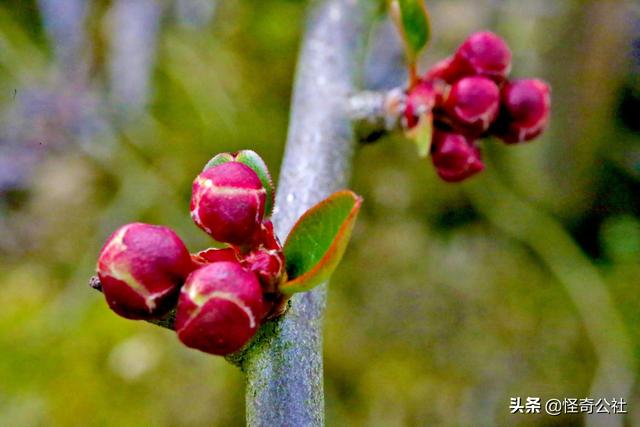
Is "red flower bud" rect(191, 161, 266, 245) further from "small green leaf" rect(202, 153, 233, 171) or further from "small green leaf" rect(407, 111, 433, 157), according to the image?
"small green leaf" rect(407, 111, 433, 157)

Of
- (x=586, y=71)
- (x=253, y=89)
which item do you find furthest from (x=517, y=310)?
(x=253, y=89)

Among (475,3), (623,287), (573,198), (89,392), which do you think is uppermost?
(475,3)

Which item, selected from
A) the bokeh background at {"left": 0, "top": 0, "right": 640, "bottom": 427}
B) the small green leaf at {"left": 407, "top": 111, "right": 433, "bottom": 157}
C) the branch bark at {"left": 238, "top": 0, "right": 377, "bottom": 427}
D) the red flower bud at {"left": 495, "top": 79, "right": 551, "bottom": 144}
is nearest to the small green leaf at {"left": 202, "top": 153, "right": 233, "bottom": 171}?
the branch bark at {"left": 238, "top": 0, "right": 377, "bottom": 427}

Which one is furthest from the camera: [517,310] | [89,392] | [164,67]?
[164,67]

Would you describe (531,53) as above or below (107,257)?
above

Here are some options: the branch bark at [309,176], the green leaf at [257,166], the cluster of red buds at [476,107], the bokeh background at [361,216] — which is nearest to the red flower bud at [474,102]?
the cluster of red buds at [476,107]

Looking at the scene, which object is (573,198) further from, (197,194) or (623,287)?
(197,194)
